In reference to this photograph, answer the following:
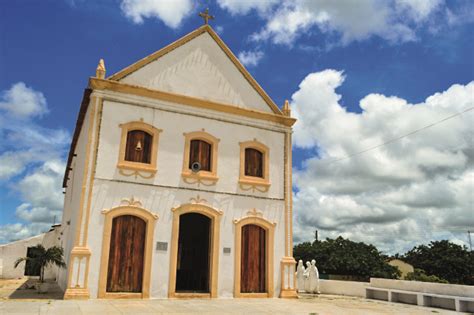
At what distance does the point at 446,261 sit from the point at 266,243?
44.8 metres

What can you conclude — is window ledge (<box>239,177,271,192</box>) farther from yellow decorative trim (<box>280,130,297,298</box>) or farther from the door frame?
the door frame

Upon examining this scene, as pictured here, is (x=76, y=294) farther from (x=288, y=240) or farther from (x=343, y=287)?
(x=343, y=287)

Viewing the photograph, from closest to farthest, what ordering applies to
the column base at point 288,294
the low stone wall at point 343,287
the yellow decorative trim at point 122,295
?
the yellow decorative trim at point 122,295 < the column base at point 288,294 < the low stone wall at point 343,287

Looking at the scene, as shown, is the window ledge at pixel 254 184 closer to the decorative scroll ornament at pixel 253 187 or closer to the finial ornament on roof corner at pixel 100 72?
the decorative scroll ornament at pixel 253 187

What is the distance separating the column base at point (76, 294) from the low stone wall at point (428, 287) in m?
11.7

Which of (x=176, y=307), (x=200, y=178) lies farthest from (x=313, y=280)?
(x=176, y=307)

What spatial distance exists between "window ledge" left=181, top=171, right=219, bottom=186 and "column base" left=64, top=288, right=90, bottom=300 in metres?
4.96

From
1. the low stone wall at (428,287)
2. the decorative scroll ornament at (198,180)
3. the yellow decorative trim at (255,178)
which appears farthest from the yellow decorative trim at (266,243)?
the low stone wall at (428,287)

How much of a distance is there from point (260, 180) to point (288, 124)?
2847 mm

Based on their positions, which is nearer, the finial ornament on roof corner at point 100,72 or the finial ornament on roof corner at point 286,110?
the finial ornament on roof corner at point 100,72

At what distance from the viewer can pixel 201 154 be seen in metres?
16.2

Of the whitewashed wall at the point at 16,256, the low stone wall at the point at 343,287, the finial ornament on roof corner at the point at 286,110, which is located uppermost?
the finial ornament on roof corner at the point at 286,110

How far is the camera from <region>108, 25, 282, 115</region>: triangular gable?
15977 millimetres

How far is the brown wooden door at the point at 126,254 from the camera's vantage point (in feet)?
45.7
